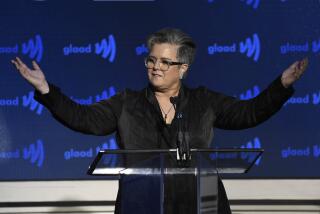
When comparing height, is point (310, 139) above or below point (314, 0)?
below

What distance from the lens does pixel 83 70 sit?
445 centimetres

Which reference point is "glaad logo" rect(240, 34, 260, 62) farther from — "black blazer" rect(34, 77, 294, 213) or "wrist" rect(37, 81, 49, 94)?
"wrist" rect(37, 81, 49, 94)

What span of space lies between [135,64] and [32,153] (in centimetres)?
80

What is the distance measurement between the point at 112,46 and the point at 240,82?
2.58 ft

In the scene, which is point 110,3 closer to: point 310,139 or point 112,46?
point 112,46

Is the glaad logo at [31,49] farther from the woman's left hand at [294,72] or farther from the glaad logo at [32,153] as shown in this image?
the woman's left hand at [294,72]

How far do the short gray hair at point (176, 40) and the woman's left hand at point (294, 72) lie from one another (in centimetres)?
41

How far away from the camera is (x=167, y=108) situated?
3115 millimetres

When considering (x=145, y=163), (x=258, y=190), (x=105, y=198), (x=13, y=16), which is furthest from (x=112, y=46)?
(x=145, y=163)

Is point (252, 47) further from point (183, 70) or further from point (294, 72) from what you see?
point (294, 72)

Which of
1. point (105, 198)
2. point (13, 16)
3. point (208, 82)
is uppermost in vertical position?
point (13, 16)

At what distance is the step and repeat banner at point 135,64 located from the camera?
4406 mm

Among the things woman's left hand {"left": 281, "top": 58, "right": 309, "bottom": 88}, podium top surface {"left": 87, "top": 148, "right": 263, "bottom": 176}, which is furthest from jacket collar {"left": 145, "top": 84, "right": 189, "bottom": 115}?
podium top surface {"left": 87, "top": 148, "right": 263, "bottom": 176}

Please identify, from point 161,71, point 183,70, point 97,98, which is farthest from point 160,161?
point 97,98
